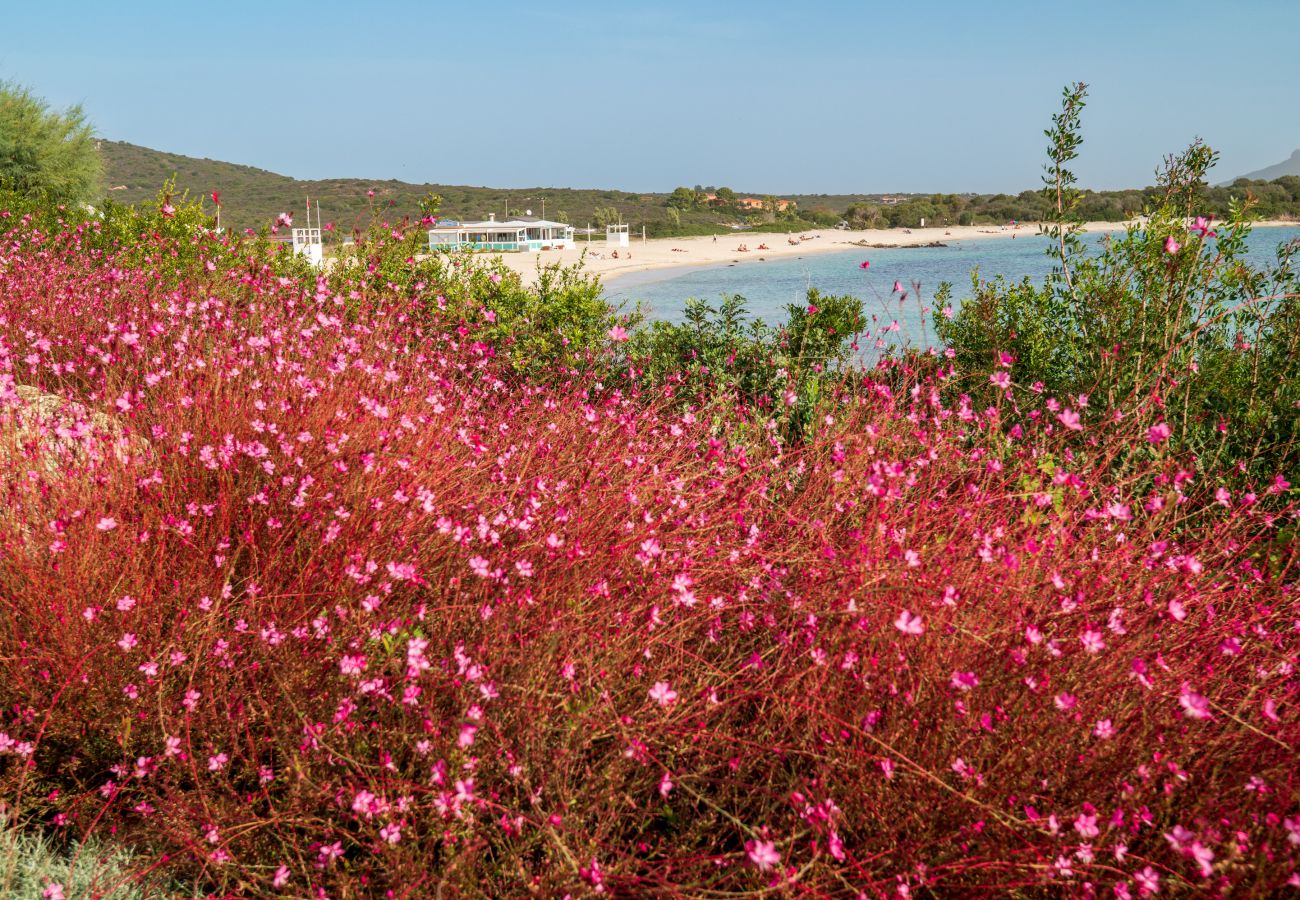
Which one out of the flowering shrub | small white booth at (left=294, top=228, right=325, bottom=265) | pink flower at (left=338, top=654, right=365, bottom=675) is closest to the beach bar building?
small white booth at (left=294, top=228, right=325, bottom=265)

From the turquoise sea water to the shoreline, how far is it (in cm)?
195

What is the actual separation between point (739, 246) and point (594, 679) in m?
61.2

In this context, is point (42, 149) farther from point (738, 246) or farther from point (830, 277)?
point (738, 246)

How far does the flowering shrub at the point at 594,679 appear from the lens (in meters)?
2.02

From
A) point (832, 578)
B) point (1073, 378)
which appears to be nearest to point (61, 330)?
point (832, 578)

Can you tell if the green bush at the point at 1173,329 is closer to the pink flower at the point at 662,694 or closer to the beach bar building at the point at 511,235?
the pink flower at the point at 662,694

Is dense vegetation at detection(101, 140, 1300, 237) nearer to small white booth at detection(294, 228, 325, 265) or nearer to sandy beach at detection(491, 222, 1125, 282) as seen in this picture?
sandy beach at detection(491, 222, 1125, 282)

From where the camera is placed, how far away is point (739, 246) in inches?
2418

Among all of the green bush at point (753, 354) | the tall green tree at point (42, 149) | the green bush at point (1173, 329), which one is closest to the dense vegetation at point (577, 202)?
the tall green tree at point (42, 149)

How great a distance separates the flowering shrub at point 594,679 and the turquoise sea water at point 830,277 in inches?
551

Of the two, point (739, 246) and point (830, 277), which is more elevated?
point (739, 246)

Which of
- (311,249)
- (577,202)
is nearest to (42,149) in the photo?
(311,249)

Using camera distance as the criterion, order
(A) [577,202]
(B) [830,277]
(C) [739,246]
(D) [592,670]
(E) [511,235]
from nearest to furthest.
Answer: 1. (D) [592,670]
2. (B) [830,277]
3. (E) [511,235]
4. (C) [739,246]
5. (A) [577,202]

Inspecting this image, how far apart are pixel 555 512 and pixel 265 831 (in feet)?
4.34
